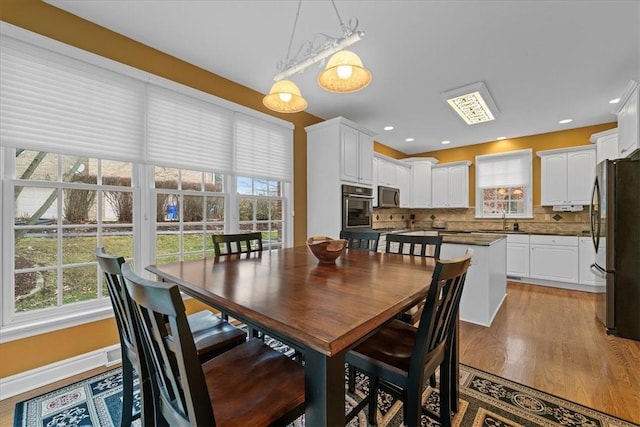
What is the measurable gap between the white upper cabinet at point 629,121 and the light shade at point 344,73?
9.27 feet

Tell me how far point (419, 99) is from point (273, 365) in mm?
3482

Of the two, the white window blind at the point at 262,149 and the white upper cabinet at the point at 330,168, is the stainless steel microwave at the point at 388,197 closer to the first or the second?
the white upper cabinet at the point at 330,168

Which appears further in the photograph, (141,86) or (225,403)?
(141,86)

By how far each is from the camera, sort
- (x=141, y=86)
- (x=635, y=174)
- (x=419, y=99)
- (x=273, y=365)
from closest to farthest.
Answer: (x=273, y=365) → (x=141, y=86) → (x=635, y=174) → (x=419, y=99)

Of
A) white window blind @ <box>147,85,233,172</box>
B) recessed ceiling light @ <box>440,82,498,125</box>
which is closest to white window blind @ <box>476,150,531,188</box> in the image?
recessed ceiling light @ <box>440,82,498,125</box>

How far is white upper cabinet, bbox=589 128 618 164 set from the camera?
385 centimetres

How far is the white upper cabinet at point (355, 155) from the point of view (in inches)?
144

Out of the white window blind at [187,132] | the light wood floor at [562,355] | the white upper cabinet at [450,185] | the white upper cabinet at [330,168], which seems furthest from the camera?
the white upper cabinet at [450,185]

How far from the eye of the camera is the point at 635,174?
268 cm

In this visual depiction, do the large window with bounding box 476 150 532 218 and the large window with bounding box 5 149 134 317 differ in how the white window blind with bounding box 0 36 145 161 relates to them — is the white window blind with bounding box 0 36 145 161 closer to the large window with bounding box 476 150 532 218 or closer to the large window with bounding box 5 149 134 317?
the large window with bounding box 5 149 134 317

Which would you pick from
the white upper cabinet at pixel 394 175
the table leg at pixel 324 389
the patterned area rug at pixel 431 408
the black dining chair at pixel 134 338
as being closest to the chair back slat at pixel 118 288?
the black dining chair at pixel 134 338

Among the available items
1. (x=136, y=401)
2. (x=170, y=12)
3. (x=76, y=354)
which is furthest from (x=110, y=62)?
(x=136, y=401)

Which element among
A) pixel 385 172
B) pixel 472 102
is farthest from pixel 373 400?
pixel 385 172

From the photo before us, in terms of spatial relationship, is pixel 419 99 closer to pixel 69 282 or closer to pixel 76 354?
pixel 69 282
